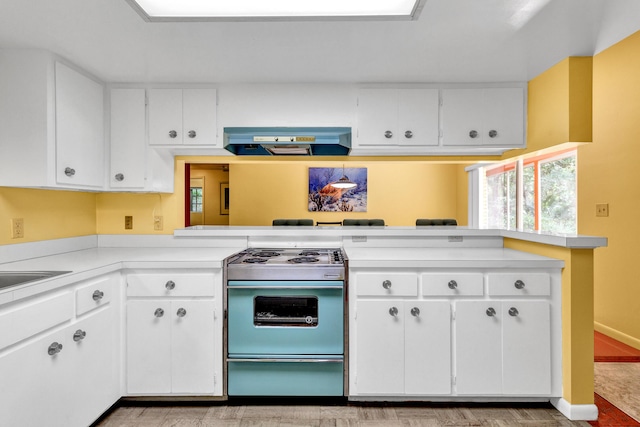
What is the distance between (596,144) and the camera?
355cm

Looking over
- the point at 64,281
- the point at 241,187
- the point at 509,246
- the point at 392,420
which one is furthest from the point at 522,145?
the point at 241,187

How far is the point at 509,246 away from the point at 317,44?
1890 mm

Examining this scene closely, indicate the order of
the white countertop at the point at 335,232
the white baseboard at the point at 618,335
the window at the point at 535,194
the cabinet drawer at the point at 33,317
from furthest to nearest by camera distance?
the window at the point at 535,194 < the white baseboard at the point at 618,335 < the white countertop at the point at 335,232 < the cabinet drawer at the point at 33,317

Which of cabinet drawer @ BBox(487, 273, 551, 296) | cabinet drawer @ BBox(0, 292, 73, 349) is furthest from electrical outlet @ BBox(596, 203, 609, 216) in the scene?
cabinet drawer @ BBox(0, 292, 73, 349)

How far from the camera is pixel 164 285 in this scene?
202 cm

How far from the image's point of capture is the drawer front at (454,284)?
2004 mm

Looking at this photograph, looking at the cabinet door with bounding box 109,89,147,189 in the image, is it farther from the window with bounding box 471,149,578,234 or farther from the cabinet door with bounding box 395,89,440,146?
the window with bounding box 471,149,578,234

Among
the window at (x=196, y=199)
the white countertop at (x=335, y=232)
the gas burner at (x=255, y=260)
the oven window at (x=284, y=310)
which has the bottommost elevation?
the oven window at (x=284, y=310)

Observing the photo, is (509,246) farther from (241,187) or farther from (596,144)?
(241,187)

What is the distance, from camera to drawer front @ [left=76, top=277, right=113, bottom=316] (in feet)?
5.58

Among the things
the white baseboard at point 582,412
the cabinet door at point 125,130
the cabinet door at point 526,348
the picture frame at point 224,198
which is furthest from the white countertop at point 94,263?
the picture frame at point 224,198

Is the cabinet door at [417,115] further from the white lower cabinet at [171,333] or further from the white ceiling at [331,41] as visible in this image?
the white lower cabinet at [171,333]

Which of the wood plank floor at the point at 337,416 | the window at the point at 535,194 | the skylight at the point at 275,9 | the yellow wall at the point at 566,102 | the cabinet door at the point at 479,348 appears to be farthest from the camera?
the window at the point at 535,194

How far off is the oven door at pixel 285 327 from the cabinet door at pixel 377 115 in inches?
40.4
